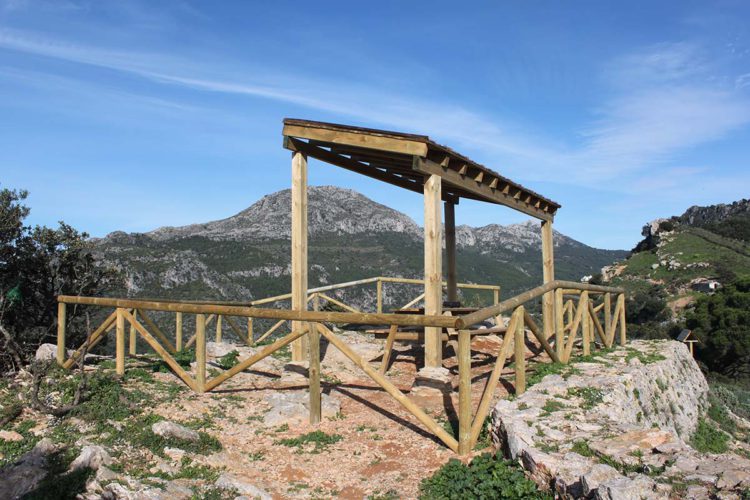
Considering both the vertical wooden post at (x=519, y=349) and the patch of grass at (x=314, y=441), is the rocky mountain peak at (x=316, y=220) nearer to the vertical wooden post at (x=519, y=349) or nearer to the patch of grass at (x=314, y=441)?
the patch of grass at (x=314, y=441)

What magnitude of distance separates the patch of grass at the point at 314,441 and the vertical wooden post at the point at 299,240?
2.75 m

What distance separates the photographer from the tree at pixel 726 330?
2873 centimetres

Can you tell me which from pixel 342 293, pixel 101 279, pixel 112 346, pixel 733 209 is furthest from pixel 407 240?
pixel 101 279

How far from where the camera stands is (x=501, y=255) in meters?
116

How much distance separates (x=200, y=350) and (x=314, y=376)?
1923mm

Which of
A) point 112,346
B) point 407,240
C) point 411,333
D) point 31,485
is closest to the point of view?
point 31,485

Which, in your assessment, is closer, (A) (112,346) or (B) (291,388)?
(B) (291,388)

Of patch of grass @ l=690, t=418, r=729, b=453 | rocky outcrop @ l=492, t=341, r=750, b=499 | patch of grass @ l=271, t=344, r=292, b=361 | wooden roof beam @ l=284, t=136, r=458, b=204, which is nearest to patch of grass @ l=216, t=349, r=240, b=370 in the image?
patch of grass @ l=271, t=344, r=292, b=361

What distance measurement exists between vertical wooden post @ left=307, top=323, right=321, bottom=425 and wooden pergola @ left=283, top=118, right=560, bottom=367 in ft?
5.75

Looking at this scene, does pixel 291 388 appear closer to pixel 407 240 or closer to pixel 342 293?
pixel 342 293

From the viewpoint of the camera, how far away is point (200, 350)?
7.24m

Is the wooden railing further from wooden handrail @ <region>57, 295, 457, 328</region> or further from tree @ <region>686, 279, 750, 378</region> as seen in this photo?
tree @ <region>686, 279, 750, 378</region>

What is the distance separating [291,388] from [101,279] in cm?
781

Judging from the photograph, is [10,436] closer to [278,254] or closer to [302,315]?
[302,315]
